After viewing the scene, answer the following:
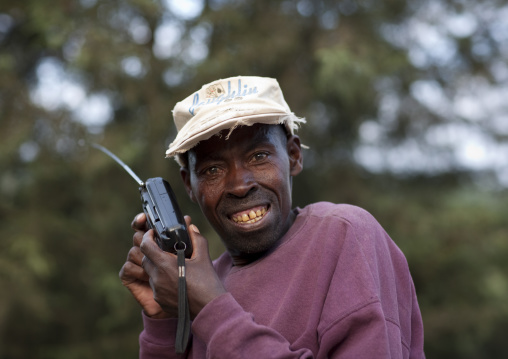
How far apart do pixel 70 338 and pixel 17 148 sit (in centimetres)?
251

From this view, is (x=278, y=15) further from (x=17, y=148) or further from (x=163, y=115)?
(x=17, y=148)

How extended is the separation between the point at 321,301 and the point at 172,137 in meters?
5.20

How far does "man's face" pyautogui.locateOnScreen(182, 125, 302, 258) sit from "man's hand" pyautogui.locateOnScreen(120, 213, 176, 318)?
27cm

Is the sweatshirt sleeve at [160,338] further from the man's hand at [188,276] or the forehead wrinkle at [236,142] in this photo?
the forehead wrinkle at [236,142]

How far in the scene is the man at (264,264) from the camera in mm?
1753

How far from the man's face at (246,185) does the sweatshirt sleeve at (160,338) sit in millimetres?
402

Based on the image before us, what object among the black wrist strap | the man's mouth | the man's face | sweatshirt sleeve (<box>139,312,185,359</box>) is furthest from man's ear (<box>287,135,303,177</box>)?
sweatshirt sleeve (<box>139,312,185,359</box>)

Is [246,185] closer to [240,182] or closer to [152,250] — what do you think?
[240,182]

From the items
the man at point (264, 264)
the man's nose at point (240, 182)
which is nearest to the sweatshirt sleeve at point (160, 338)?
the man at point (264, 264)

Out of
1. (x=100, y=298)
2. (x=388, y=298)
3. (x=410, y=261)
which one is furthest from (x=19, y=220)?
(x=388, y=298)

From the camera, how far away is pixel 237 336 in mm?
1724

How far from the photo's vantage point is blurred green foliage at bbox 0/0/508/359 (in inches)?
274

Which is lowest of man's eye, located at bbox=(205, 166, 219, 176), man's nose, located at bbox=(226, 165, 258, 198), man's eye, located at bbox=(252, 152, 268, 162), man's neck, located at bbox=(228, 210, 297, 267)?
man's neck, located at bbox=(228, 210, 297, 267)

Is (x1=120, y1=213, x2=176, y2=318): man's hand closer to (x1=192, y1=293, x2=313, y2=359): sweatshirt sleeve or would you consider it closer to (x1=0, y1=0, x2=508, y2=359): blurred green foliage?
(x1=192, y1=293, x2=313, y2=359): sweatshirt sleeve
